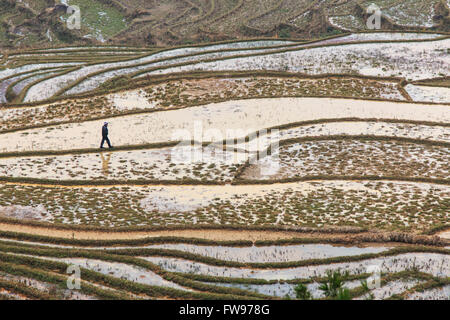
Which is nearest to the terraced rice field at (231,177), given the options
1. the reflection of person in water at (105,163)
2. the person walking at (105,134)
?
the reflection of person in water at (105,163)

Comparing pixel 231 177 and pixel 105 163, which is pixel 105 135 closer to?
pixel 105 163

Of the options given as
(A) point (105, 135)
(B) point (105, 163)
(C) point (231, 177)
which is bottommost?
(C) point (231, 177)

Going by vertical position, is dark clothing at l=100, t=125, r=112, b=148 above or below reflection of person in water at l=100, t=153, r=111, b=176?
above

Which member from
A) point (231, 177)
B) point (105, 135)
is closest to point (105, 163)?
point (105, 135)

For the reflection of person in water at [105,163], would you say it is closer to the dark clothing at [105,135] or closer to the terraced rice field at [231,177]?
the terraced rice field at [231,177]

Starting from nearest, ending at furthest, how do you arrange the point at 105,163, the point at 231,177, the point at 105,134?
the point at 231,177 < the point at 105,163 < the point at 105,134

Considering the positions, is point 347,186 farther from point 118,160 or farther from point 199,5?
point 199,5

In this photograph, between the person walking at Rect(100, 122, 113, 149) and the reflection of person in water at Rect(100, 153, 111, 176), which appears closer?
the reflection of person in water at Rect(100, 153, 111, 176)

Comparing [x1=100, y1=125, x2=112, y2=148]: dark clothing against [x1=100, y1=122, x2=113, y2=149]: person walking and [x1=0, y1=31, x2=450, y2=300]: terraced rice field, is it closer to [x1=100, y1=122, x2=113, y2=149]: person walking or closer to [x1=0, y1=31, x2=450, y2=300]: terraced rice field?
[x1=100, y1=122, x2=113, y2=149]: person walking

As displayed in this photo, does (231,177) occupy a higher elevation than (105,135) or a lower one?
lower

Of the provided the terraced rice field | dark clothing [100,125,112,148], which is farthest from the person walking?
the terraced rice field
